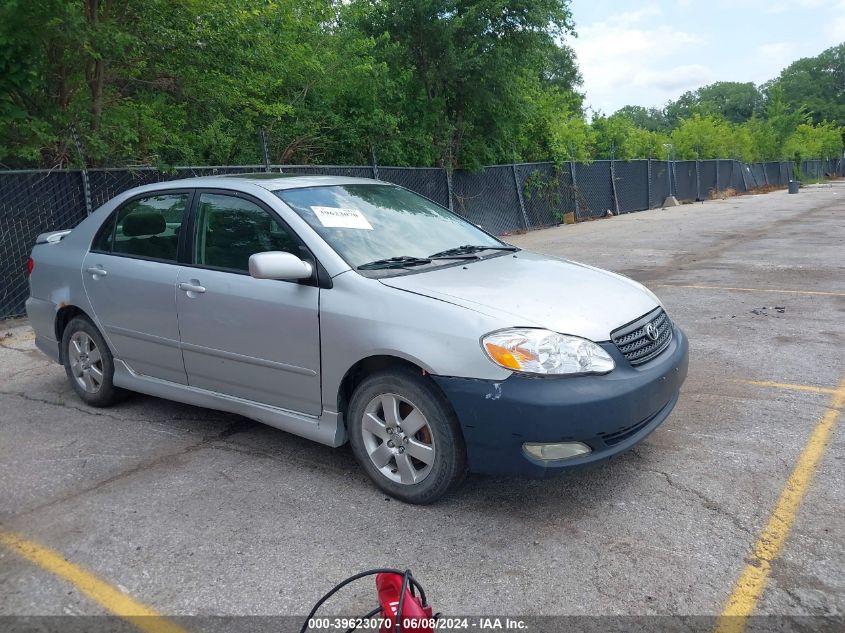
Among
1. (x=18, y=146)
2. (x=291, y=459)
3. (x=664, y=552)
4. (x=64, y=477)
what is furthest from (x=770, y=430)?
(x=18, y=146)

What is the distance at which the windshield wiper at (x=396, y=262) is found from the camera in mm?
3772

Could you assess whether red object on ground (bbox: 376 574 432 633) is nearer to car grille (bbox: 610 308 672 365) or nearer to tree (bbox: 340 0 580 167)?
car grille (bbox: 610 308 672 365)

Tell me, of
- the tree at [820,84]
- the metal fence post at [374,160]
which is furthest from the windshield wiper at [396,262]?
the tree at [820,84]

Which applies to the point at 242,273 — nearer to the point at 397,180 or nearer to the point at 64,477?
the point at 64,477

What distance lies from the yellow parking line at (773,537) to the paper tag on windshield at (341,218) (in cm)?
252

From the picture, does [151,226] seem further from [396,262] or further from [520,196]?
[520,196]

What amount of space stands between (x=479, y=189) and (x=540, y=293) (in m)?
14.9

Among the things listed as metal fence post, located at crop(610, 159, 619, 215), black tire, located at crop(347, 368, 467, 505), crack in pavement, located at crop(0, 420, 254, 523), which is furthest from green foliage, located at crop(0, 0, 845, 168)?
black tire, located at crop(347, 368, 467, 505)

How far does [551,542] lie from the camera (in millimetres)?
3127

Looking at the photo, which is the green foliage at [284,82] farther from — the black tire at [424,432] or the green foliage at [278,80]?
the black tire at [424,432]

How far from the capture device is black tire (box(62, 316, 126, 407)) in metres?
4.88

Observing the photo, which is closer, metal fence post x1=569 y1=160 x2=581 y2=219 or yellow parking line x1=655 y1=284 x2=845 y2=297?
yellow parking line x1=655 y1=284 x2=845 y2=297

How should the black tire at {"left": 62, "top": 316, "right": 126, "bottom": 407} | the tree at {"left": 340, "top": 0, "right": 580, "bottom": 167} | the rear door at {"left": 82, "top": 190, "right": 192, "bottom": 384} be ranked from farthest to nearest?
1. the tree at {"left": 340, "top": 0, "right": 580, "bottom": 167}
2. the black tire at {"left": 62, "top": 316, "right": 126, "bottom": 407}
3. the rear door at {"left": 82, "top": 190, "right": 192, "bottom": 384}

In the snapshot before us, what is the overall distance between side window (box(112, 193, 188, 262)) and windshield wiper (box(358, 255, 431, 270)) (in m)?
1.39
